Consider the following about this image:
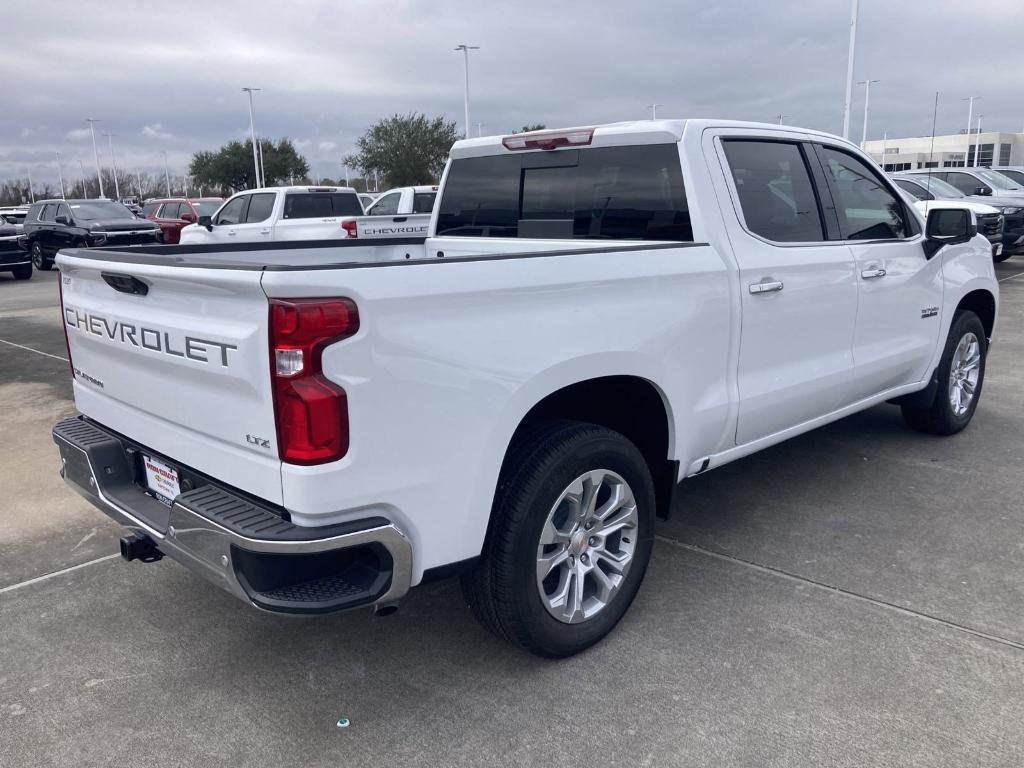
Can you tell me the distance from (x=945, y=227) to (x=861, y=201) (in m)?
0.63

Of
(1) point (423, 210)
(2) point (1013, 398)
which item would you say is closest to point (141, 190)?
(1) point (423, 210)

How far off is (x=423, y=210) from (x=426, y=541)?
14048mm

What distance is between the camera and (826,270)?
405cm

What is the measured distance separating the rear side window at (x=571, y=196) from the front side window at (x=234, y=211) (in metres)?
12.8

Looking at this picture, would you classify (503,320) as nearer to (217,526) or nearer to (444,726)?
(217,526)

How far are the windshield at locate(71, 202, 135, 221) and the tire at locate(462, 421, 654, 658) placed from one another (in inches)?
794

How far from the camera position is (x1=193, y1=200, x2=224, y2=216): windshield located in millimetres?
23223

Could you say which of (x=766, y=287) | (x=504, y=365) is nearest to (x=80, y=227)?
(x=766, y=287)

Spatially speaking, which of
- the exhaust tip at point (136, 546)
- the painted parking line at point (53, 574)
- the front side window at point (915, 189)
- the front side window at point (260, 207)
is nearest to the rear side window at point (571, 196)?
the exhaust tip at point (136, 546)

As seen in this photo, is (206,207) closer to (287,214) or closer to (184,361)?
(287,214)

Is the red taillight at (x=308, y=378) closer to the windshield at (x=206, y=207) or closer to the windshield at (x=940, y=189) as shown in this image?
the windshield at (x=940, y=189)

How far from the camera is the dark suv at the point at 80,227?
19766 mm

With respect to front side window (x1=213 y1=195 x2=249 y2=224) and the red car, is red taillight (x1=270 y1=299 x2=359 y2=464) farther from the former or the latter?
the red car

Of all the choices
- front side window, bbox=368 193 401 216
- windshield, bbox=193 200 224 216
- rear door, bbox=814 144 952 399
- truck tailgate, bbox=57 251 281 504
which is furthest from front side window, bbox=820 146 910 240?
windshield, bbox=193 200 224 216
